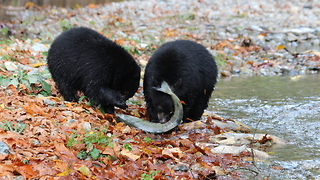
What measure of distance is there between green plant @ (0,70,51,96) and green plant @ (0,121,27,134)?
177cm

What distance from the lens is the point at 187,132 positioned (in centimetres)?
646

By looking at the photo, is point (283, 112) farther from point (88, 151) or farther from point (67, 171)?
point (67, 171)

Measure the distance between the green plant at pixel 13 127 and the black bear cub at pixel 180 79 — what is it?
6.82 ft

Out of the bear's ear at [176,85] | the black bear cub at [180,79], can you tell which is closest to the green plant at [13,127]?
the black bear cub at [180,79]

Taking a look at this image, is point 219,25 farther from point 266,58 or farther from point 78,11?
point 78,11

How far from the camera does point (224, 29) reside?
17.0 m

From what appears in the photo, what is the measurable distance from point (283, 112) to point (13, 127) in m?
4.82

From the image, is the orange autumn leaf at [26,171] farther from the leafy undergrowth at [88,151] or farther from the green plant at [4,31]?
the green plant at [4,31]

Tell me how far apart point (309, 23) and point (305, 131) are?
14.0 metres

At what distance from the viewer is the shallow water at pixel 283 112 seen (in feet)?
16.3

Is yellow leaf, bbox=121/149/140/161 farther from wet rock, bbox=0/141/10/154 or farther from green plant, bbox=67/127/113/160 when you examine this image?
wet rock, bbox=0/141/10/154

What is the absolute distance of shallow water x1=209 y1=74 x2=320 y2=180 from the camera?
4.95 m

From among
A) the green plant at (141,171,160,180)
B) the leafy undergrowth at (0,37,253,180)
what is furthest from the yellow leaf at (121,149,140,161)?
the green plant at (141,171,160,180)

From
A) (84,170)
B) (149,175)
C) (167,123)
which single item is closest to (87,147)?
(84,170)
